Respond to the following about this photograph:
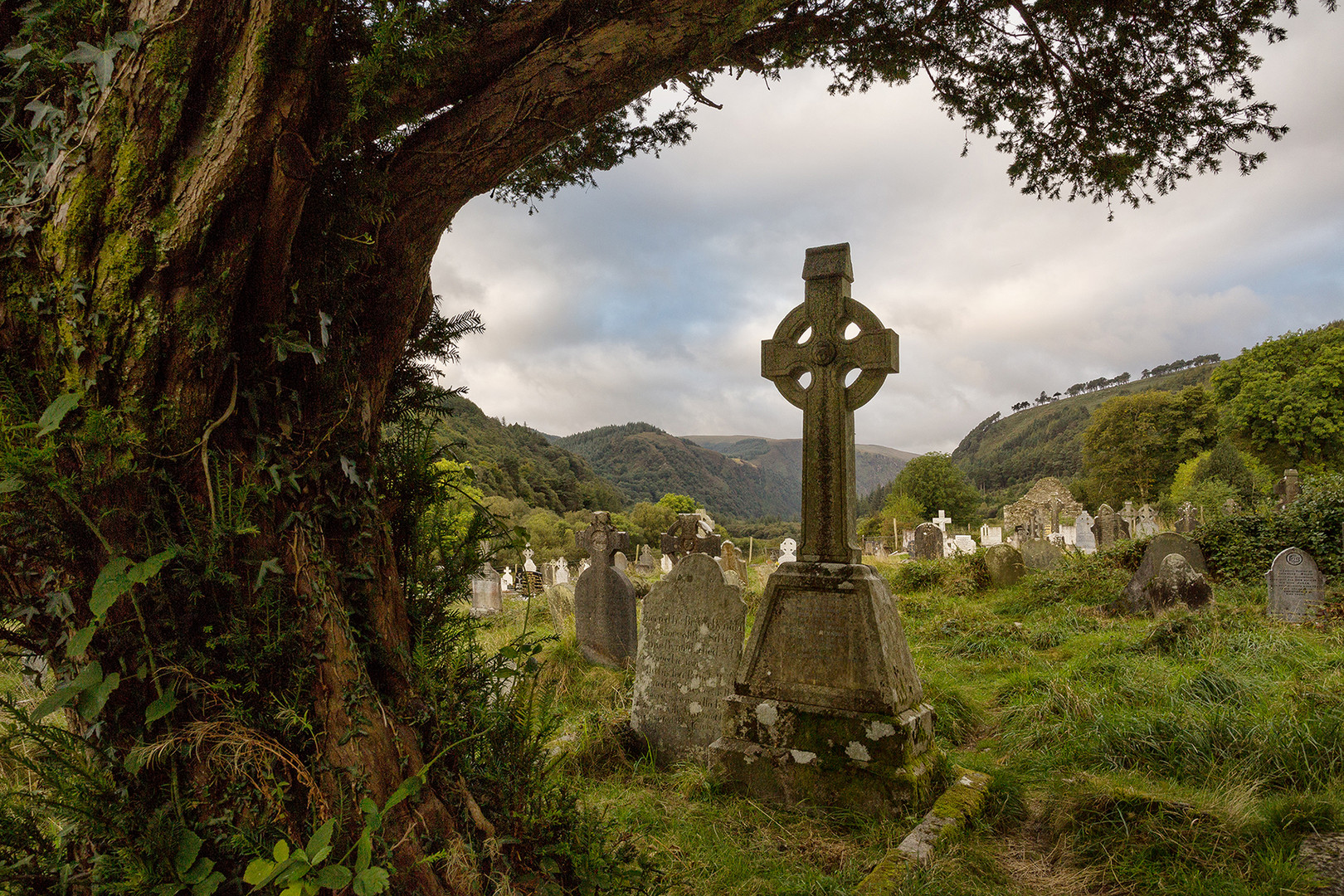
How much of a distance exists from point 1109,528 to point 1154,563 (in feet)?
39.7

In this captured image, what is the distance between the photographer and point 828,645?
14.5ft

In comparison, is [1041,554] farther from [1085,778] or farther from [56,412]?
[56,412]

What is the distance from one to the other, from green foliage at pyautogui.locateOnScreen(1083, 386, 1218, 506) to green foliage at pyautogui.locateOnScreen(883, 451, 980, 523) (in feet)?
26.6

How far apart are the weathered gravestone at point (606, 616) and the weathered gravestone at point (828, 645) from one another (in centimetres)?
386

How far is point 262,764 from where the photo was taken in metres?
1.55

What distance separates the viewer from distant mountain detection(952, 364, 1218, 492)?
7650 centimetres

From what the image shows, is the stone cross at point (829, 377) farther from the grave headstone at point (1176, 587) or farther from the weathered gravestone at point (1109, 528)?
the weathered gravestone at point (1109, 528)

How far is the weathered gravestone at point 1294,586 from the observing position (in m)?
7.84

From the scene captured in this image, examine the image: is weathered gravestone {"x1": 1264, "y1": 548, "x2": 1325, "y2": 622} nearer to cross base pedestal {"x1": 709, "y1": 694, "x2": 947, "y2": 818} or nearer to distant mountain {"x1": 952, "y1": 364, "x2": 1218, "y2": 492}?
cross base pedestal {"x1": 709, "y1": 694, "x2": 947, "y2": 818}

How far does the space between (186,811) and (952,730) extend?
5.34 meters

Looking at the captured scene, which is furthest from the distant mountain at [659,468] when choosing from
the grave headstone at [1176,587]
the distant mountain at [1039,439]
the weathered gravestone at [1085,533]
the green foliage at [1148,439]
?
the grave headstone at [1176,587]

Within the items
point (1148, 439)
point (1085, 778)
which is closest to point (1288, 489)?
point (1085, 778)

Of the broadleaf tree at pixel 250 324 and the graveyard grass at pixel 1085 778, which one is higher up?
the broadleaf tree at pixel 250 324

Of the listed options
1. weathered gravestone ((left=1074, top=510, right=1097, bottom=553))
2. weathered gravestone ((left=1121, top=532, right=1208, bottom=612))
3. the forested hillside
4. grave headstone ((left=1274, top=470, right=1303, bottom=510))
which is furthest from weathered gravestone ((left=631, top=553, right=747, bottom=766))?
the forested hillside
